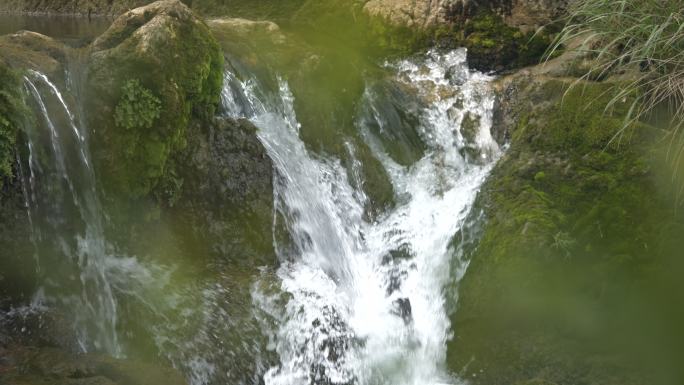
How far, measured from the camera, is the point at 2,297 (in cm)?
452

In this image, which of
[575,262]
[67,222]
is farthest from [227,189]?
[575,262]

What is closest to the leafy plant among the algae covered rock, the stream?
the algae covered rock

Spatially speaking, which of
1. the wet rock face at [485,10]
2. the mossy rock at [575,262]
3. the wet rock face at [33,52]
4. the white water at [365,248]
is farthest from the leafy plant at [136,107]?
the wet rock face at [485,10]

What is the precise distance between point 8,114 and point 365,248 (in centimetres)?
373

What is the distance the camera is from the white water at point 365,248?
18.9 ft

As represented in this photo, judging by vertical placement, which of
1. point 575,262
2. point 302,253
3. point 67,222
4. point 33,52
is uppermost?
point 33,52

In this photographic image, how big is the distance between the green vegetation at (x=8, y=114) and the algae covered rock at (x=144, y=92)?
68 cm

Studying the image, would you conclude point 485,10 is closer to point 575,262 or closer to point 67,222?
point 575,262

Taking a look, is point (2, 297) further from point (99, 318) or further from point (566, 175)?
point (566, 175)

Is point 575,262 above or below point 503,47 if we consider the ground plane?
below

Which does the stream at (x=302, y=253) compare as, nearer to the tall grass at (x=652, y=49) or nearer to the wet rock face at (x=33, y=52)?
the wet rock face at (x=33, y=52)

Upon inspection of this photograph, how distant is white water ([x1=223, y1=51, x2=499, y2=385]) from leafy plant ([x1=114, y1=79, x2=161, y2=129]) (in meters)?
1.49

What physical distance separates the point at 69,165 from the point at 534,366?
388 cm

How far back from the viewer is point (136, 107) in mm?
5387
